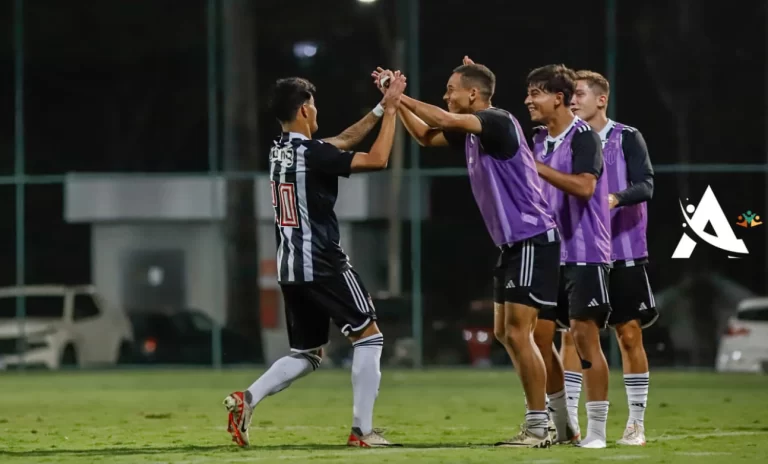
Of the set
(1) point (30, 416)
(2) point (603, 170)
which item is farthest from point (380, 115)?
(1) point (30, 416)

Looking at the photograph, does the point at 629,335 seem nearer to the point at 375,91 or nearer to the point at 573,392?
the point at 573,392

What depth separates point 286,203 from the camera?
30.1 ft

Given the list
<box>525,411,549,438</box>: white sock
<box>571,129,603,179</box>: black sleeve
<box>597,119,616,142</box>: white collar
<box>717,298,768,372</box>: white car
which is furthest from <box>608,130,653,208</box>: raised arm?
<box>717,298,768,372</box>: white car

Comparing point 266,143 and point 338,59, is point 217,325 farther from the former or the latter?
point 338,59

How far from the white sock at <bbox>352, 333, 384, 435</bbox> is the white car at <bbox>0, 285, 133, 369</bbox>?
40.8 ft

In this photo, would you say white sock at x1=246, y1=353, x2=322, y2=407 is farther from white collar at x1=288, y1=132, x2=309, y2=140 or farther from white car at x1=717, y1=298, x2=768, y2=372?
white car at x1=717, y1=298, x2=768, y2=372

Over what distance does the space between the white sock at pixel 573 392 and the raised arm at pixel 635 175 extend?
1127 millimetres

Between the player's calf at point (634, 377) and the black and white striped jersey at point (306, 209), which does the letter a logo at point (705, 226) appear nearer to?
the player's calf at point (634, 377)

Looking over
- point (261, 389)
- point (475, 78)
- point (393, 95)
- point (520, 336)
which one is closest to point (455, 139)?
point (475, 78)

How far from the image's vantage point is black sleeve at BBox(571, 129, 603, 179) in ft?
29.1

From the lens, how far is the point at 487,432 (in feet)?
34.6

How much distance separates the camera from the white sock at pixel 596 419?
8.96 metres

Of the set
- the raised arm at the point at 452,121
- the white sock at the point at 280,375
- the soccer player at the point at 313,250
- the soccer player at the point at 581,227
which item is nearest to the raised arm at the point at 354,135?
the soccer player at the point at 313,250

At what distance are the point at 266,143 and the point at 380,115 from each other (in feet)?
38.2
